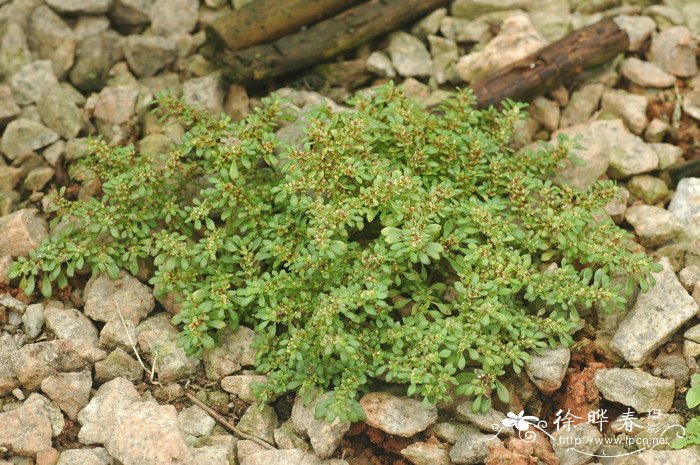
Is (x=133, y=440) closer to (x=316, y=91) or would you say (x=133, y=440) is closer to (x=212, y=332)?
(x=212, y=332)

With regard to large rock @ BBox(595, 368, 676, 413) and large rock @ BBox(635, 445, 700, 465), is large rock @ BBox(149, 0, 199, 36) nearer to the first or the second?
large rock @ BBox(595, 368, 676, 413)

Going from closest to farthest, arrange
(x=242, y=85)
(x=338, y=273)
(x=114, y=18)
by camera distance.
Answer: (x=338, y=273)
(x=242, y=85)
(x=114, y=18)

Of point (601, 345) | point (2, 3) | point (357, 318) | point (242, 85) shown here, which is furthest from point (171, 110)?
point (601, 345)

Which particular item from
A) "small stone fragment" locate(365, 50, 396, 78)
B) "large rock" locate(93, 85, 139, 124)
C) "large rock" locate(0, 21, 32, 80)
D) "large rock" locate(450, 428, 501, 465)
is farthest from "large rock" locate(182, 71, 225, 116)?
"large rock" locate(450, 428, 501, 465)

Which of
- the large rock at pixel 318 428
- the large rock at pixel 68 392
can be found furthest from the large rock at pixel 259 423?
the large rock at pixel 68 392

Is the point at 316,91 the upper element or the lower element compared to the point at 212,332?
upper

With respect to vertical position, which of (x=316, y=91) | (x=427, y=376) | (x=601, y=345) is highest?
(x=316, y=91)

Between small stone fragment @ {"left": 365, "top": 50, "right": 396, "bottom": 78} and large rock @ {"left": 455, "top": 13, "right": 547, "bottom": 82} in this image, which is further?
small stone fragment @ {"left": 365, "top": 50, "right": 396, "bottom": 78}
